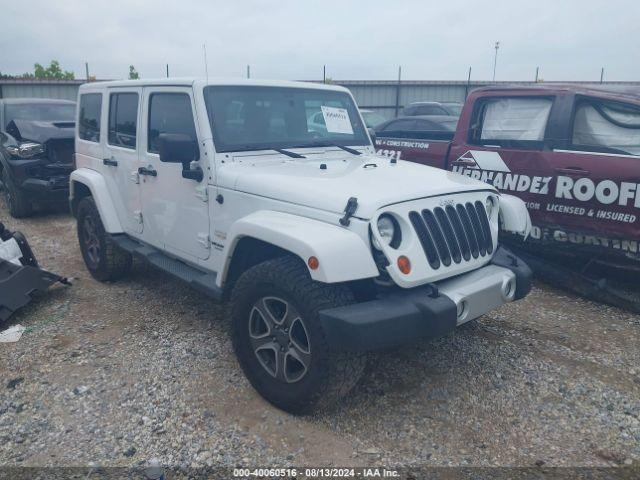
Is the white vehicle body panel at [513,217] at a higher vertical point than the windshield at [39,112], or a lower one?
lower

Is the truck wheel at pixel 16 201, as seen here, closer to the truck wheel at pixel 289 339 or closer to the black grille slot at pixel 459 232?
the truck wheel at pixel 289 339

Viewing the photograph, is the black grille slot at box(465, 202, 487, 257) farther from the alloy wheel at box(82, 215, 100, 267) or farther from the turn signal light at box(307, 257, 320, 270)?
the alloy wheel at box(82, 215, 100, 267)

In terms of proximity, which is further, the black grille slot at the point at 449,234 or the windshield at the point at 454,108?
the windshield at the point at 454,108

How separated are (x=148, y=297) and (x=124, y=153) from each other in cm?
133

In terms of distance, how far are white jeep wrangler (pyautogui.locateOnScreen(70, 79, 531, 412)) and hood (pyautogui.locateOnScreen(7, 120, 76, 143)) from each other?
3.59 m

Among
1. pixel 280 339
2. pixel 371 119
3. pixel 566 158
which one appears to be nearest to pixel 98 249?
pixel 280 339

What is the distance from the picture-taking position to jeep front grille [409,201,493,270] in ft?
9.36

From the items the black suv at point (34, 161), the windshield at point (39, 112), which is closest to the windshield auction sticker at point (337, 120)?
the black suv at point (34, 161)

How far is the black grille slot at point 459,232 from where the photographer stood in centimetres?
305

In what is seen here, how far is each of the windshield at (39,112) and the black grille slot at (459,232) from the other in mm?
7518

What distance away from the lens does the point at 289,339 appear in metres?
2.92

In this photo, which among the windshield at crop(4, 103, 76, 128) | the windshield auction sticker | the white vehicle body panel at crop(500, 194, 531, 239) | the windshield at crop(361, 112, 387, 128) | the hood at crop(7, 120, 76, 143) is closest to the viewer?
the white vehicle body panel at crop(500, 194, 531, 239)

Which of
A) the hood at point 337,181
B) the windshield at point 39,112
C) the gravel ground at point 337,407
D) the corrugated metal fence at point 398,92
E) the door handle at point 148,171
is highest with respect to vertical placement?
the corrugated metal fence at point 398,92

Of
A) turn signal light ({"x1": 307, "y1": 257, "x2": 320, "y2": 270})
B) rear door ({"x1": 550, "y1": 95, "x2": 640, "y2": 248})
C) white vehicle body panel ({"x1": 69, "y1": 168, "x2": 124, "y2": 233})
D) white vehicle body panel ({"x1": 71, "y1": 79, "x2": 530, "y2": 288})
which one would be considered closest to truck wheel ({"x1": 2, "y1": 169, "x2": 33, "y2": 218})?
white vehicle body panel ({"x1": 69, "y1": 168, "x2": 124, "y2": 233})
